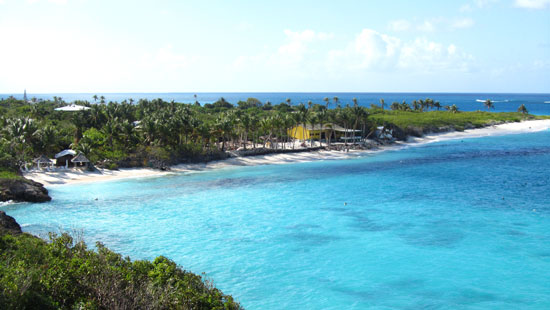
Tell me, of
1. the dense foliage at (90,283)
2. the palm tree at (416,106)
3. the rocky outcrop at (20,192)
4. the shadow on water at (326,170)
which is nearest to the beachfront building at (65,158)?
the rocky outcrop at (20,192)

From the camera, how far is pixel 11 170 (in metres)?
46.2

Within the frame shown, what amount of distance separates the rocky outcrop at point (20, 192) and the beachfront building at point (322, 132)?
50.3 metres

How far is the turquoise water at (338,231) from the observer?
22.8 m

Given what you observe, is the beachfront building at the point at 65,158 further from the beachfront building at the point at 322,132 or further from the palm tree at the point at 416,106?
the palm tree at the point at 416,106

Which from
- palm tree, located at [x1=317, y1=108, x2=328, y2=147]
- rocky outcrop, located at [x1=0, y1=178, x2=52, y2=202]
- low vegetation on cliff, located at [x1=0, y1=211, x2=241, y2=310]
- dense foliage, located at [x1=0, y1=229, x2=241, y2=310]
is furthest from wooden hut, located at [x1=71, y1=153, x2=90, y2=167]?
palm tree, located at [x1=317, y1=108, x2=328, y2=147]

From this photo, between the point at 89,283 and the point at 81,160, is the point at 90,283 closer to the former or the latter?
the point at 89,283

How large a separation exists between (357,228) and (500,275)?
35.3 feet

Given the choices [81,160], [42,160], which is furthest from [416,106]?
[42,160]

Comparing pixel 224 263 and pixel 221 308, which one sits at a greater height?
pixel 221 308

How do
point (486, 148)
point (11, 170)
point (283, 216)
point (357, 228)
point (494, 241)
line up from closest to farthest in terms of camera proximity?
1. point (494, 241)
2. point (357, 228)
3. point (283, 216)
4. point (11, 170)
5. point (486, 148)

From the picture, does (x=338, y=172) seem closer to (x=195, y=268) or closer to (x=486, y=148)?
(x=195, y=268)

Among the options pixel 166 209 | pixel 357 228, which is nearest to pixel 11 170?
pixel 166 209

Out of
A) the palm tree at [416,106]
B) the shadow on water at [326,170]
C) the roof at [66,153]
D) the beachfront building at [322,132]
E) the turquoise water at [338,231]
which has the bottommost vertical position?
the turquoise water at [338,231]

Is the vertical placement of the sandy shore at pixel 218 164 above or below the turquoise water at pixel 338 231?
above
